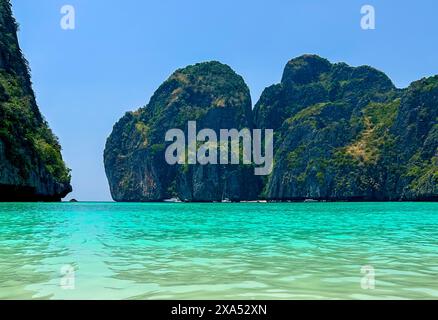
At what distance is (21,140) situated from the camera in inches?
2891

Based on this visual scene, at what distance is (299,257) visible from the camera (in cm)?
1308

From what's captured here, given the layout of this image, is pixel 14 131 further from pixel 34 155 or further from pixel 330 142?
pixel 330 142

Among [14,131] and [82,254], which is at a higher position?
[14,131]

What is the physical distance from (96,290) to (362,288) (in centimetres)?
466

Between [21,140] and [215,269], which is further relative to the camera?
[21,140]

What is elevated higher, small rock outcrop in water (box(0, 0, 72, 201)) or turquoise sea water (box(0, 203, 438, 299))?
small rock outcrop in water (box(0, 0, 72, 201))

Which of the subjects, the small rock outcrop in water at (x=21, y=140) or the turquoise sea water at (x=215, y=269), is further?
the small rock outcrop in water at (x=21, y=140)

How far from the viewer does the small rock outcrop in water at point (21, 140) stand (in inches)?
2712

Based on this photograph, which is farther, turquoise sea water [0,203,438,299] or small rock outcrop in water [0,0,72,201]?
small rock outcrop in water [0,0,72,201]

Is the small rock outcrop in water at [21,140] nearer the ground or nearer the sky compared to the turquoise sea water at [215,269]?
nearer the sky

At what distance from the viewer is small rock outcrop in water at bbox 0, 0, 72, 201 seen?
68875 mm
